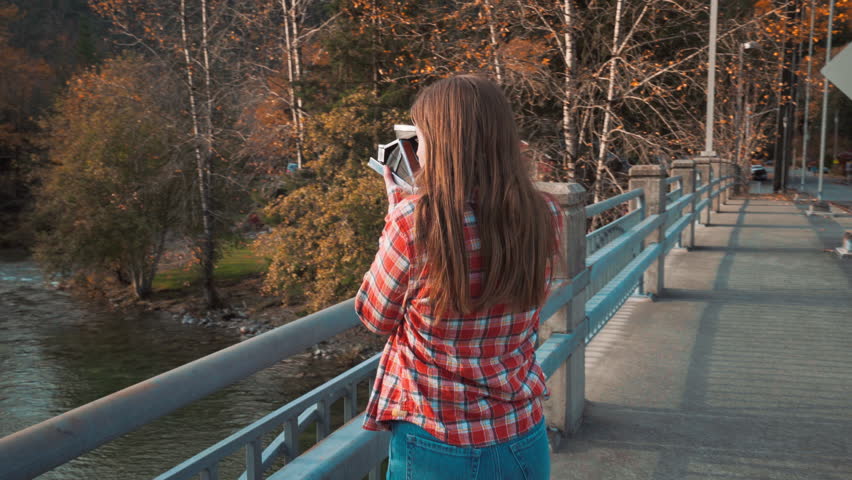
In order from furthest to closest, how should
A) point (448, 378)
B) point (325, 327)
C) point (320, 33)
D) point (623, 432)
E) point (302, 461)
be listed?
point (320, 33) → point (623, 432) → point (325, 327) → point (302, 461) → point (448, 378)

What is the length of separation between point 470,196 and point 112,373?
26342 mm

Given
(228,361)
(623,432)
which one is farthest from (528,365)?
(623,432)

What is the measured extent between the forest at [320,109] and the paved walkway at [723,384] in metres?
7.44

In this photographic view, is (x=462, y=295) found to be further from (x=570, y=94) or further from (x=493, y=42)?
(x=570, y=94)

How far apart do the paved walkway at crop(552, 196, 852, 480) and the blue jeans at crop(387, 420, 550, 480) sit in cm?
212

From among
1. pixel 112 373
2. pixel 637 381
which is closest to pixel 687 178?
pixel 637 381

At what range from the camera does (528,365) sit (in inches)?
83.4

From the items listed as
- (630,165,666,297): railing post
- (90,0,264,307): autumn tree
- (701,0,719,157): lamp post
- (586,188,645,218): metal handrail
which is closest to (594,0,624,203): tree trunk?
(701,0,719,157): lamp post

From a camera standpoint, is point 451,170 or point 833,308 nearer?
point 451,170

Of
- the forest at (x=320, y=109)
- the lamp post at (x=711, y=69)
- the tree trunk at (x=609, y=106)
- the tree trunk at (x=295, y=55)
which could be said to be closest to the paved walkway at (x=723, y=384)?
the lamp post at (x=711, y=69)

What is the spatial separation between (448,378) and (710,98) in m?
16.3

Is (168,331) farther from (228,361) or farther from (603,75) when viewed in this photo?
(228,361)

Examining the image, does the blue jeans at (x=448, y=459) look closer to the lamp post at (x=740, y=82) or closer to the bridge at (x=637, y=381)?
the bridge at (x=637, y=381)

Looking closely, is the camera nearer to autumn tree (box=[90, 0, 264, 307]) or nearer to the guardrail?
the guardrail
